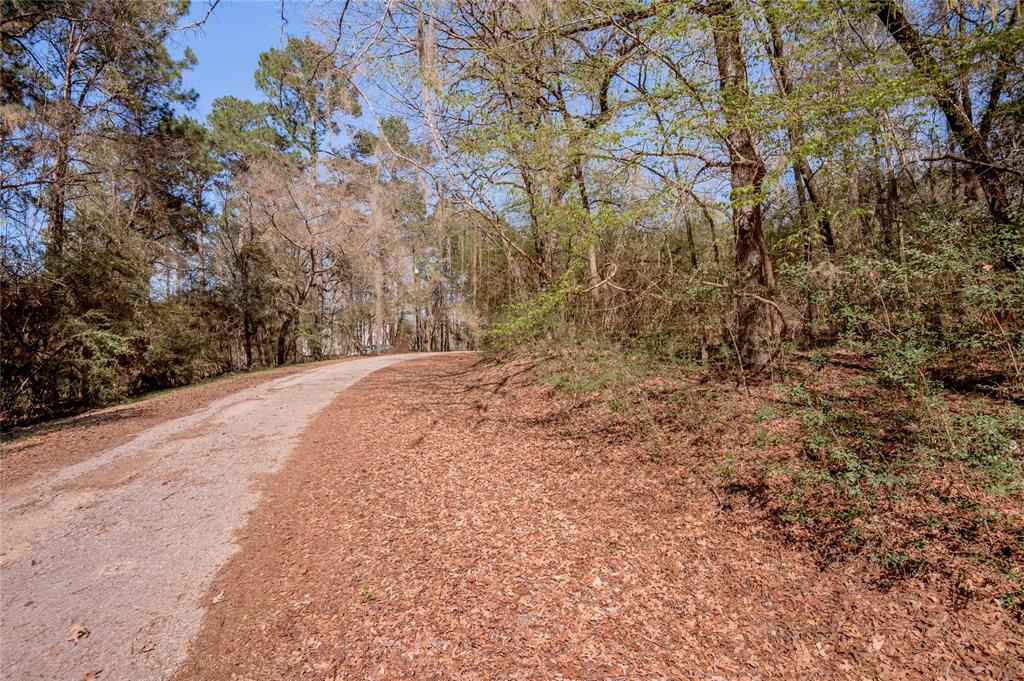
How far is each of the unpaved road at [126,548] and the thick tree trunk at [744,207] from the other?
20.1 ft

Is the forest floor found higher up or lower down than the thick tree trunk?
lower down

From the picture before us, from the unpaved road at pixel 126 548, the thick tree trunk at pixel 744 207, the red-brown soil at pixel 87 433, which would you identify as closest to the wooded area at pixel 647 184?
the thick tree trunk at pixel 744 207

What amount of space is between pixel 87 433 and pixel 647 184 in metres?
10.1

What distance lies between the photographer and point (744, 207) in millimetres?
5199

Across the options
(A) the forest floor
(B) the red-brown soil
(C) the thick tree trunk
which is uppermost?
(C) the thick tree trunk

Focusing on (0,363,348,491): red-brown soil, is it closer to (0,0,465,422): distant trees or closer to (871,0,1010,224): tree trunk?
(0,0,465,422): distant trees

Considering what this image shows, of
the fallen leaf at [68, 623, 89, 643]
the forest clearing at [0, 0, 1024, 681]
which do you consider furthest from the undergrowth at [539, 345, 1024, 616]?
the fallen leaf at [68, 623, 89, 643]

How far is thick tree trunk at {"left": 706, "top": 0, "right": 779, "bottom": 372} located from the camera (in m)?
4.38

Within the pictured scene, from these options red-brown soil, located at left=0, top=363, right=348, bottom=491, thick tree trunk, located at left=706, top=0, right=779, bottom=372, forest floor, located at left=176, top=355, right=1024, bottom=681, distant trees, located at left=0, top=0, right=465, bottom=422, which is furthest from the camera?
distant trees, located at left=0, top=0, right=465, bottom=422

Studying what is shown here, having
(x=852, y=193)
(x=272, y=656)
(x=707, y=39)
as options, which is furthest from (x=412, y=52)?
(x=272, y=656)

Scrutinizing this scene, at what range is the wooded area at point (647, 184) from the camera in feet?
13.9

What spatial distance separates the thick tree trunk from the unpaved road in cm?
614

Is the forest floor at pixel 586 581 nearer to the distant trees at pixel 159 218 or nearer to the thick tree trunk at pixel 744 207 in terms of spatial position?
the thick tree trunk at pixel 744 207

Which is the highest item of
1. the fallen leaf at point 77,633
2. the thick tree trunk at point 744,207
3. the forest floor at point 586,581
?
the thick tree trunk at point 744,207
